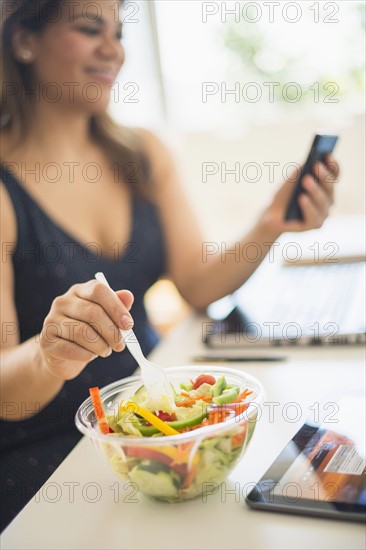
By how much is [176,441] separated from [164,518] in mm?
92

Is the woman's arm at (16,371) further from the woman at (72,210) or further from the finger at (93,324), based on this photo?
the finger at (93,324)

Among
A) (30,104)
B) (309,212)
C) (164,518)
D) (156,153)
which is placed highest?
(30,104)

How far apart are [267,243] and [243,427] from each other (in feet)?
2.25

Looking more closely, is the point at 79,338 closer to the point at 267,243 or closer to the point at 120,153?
the point at 267,243

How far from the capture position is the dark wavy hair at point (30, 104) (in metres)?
1.26

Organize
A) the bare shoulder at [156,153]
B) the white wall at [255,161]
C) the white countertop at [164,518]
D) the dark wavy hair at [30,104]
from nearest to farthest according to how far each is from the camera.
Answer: the white countertop at [164,518] → the dark wavy hair at [30,104] → the bare shoulder at [156,153] → the white wall at [255,161]

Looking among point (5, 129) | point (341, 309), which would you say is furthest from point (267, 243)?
point (5, 129)

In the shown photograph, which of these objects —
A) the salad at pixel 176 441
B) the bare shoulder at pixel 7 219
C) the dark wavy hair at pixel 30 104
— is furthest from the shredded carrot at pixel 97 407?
the dark wavy hair at pixel 30 104

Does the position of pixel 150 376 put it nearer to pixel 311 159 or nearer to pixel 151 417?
pixel 151 417

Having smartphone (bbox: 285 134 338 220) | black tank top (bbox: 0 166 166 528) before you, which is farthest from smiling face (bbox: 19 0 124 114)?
smartphone (bbox: 285 134 338 220)

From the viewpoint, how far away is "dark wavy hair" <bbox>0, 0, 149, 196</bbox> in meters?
1.26

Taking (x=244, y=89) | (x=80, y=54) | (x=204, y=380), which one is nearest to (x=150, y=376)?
(x=204, y=380)

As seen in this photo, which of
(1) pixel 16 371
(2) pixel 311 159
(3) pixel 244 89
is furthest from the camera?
(3) pixel 244 89

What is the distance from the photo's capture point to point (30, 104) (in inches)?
A: 54.1
